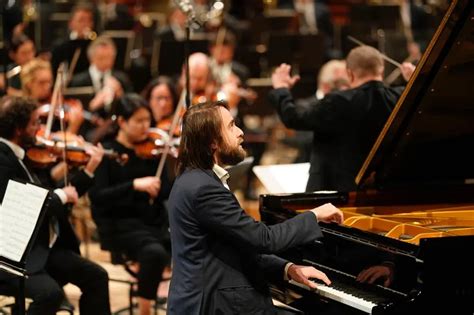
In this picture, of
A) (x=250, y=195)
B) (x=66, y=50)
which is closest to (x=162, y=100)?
(x=66, y=50)

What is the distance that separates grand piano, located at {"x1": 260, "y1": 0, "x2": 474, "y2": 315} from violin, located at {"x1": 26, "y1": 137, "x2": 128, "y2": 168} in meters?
1.52

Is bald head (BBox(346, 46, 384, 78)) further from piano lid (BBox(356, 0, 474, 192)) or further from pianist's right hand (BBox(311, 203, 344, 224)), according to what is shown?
pianist's right hand (BBox(311, 203, 344, 224))

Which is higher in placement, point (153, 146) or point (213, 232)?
point (153, 146)

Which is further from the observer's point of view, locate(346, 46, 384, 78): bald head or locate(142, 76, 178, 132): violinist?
locate(142, 76, 178, 132): violinist

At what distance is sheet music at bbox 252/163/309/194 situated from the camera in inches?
192

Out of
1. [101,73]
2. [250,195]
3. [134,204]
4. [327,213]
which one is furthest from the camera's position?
[250,195]

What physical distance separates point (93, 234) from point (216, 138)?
3881 millimetres

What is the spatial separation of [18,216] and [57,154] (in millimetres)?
1155

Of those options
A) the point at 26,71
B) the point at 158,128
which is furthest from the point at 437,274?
the point at 26,71

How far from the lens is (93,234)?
7035 millimetres

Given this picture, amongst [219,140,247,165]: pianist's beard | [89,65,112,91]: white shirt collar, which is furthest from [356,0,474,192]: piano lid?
[89,65,112,91]: white shirt collar

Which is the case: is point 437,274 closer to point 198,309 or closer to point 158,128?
point 198,309

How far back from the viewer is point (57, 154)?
5109mm

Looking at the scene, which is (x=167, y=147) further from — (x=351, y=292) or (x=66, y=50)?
(x=351, y=292)
